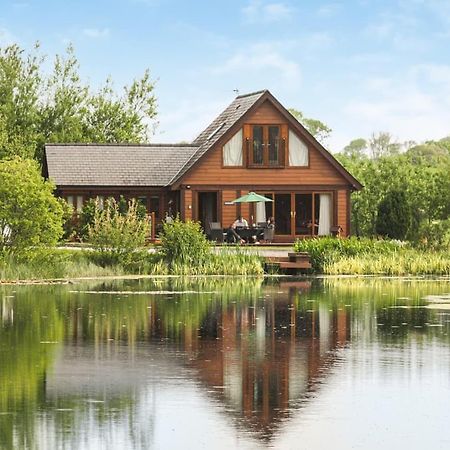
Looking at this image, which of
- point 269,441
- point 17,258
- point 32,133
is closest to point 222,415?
point 269,441

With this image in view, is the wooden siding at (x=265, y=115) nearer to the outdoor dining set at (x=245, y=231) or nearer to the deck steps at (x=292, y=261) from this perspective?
the outdoor dining set at (x=245, y=231)

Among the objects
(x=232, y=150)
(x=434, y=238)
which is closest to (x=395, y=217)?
(x=232, y=150)

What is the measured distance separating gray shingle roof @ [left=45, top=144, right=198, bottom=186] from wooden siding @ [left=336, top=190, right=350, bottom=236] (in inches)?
273

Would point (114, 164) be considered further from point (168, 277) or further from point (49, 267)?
point (49, 267)

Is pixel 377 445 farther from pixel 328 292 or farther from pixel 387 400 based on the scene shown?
pixel 328 292

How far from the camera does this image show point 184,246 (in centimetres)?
3956

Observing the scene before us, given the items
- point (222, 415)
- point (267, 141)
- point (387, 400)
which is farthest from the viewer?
point (267, 141)

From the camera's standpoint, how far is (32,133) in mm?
70875

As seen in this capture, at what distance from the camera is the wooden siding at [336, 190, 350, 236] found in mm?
55031

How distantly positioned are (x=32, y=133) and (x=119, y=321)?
48.1 m

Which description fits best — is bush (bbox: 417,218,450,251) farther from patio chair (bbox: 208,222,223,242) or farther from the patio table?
patio chair (bbox: 208,222,223,242)

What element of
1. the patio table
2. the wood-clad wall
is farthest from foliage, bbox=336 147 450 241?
the patio table

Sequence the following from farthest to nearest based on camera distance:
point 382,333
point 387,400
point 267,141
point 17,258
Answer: point 267,141 → point 17,258 → point 382,333 → point 387,400

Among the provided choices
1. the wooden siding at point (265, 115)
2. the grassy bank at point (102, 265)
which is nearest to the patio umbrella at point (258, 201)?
the wooden siding at point (265, 115)
